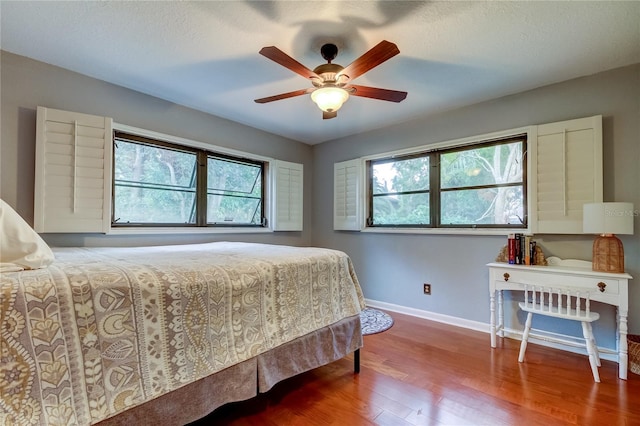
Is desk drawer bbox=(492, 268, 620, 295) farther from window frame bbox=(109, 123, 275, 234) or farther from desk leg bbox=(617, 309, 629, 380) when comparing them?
window frame bbox=(109, 123, 275, 234)

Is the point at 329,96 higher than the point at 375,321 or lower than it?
higher

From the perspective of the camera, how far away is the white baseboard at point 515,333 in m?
2.24

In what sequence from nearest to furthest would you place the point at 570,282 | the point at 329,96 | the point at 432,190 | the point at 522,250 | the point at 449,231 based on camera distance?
the point at 329,96 → the point at 570,282 → the point at 522,250 → the point at 449,231 → the point at 432,190

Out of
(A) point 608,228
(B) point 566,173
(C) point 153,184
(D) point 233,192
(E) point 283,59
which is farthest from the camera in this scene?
(D) point 233,192

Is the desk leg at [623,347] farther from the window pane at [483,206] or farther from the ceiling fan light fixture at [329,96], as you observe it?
the ceiling fan light fixture at [329,96]

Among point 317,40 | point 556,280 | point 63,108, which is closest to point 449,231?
point 556,280

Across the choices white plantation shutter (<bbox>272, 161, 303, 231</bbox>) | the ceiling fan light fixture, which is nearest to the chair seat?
the ceiling fan light fixture

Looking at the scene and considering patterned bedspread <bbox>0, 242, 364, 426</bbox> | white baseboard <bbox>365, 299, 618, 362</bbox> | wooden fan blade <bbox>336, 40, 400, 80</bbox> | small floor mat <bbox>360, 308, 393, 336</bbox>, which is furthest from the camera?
small floor mat <bbox>360, 308, 393, 336</bbox>

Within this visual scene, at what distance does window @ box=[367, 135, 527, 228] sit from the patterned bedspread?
230 centimetres

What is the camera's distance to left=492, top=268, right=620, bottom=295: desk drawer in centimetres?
206

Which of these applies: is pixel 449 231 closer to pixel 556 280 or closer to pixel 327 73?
pixel 556 280

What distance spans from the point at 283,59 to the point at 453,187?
2.36 metres

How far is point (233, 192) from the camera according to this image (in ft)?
11.6

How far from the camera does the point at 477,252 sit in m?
2.93
